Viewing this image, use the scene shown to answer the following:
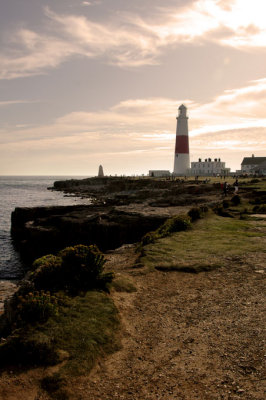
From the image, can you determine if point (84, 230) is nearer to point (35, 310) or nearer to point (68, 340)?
point (35, 310)

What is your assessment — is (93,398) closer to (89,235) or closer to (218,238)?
(218,238)

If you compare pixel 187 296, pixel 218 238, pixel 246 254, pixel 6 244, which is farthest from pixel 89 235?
pixel 187 296

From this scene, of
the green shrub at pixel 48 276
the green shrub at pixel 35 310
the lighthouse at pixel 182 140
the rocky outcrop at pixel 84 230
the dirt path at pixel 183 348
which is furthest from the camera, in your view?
the lighthouse at pixel 182 140

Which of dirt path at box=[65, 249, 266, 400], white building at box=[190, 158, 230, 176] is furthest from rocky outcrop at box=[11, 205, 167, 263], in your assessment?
white building at box=[190, 158, 230, 176]

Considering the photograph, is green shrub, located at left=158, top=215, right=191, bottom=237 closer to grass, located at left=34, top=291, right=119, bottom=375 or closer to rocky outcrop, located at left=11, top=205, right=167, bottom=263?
rocky outcrop, located at left=11, top=205, right=167, bottom=263

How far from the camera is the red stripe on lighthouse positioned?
8739cm

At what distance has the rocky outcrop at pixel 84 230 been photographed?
2817 cm

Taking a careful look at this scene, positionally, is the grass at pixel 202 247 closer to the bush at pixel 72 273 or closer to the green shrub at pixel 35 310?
the bush at pixel 72 273

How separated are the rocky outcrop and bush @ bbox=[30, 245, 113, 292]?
17.9 meters

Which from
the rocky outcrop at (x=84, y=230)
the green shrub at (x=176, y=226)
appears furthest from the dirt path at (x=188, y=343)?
the rocky outcrop at (x=84, y=230)

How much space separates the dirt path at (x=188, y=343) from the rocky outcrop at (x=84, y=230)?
1764 centimetres

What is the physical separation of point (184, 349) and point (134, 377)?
134cm

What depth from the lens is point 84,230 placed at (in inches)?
1191

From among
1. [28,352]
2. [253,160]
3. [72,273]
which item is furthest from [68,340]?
[253,160]
